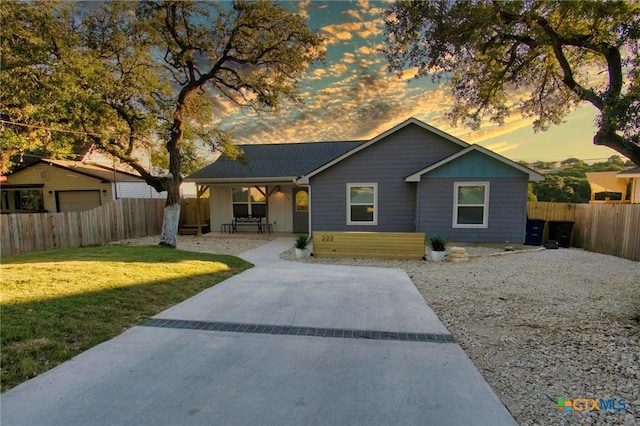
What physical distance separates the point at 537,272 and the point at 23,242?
576 inches

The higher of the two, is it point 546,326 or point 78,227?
point 78,227

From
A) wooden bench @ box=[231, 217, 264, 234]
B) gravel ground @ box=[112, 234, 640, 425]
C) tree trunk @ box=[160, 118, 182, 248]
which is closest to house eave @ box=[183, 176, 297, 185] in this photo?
wooden bench @ box=[231, 217, 264, 234]

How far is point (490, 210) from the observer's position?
10.3m

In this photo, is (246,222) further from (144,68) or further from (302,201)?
(144,68)

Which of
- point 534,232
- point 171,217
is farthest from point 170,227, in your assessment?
point 534,232

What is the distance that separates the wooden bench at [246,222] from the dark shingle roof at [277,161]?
2.13 metres

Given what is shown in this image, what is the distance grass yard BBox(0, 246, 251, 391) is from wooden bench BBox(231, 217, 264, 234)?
22.2 ft

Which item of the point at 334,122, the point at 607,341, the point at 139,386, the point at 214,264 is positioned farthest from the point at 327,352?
the point at 334,122

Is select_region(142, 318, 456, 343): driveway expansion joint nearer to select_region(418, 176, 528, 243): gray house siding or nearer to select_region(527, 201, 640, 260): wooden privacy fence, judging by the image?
select_region(418, 176, 528, 243): gray house siding

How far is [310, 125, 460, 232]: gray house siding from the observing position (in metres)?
11.2

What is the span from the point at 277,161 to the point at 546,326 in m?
13.2

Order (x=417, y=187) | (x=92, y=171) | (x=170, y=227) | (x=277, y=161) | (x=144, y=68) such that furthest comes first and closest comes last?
(x=92, y=171), (x=277, y=161), (x=417, y=187), (x=170, y=227), (x=144, y=68)

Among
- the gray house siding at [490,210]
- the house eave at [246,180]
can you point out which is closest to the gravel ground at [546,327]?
the gray house siding at [490,210]

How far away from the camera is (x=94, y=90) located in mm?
9602
